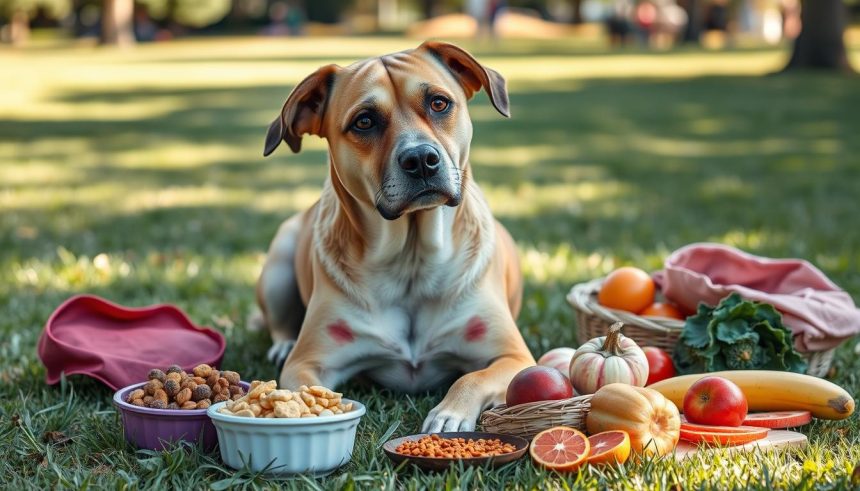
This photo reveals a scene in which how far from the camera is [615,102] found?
2053 cm

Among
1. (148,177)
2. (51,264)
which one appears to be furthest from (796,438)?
(148,177)

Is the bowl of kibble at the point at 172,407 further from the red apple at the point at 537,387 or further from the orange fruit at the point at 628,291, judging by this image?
the orange fruit at the point at 628,291

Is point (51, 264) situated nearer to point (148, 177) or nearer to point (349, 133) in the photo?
point (349, 133)

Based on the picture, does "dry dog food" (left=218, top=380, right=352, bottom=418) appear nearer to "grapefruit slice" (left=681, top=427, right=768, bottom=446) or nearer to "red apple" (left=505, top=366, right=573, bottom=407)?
"red apple" (left=505, top=366, right=573, bottom=407)

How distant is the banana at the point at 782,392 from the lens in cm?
405

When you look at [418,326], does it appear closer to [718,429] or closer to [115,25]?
[718,429]

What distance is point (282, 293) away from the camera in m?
5.60

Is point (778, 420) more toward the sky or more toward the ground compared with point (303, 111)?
more toward the ground

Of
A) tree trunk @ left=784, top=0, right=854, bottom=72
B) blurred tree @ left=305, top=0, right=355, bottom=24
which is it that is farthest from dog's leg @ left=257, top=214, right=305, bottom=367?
blurred tree @ left=305, top=0, right=355, bottom=24

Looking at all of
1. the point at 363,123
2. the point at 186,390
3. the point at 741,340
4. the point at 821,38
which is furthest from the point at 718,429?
the point at 821,38

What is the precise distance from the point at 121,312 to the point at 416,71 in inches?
81.4

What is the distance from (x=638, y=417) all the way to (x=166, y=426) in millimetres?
1720

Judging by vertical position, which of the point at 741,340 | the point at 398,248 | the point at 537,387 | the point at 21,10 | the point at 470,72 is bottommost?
the point at 21,10

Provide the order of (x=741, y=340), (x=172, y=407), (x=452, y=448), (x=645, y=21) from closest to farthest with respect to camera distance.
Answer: (x=452, y=448) → (x=172, y=407) → (x=741, y=340) → (x=645, y=21)
